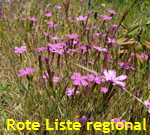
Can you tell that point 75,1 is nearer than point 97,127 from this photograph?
No

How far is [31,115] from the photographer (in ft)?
4.58

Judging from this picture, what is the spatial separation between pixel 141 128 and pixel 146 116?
0.07 m

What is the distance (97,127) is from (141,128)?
207 millimetres

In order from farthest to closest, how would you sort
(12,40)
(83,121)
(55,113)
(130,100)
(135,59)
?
(12,40) → (135,59) → (130,100) → (55,113) → (83,121)

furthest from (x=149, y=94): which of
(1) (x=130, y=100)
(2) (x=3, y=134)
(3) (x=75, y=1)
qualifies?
(3) (x=75, y=1)

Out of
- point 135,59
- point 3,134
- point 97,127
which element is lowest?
point 3,134

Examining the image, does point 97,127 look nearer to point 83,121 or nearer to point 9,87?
point 83,121

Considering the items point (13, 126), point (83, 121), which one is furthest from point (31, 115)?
point (83, 121)

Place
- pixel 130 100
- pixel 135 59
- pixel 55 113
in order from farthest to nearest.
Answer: pixel 135 59 → pixel 130 100 → pixel 55 113

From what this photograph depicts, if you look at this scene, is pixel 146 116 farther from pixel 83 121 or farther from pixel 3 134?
pixel 3 134

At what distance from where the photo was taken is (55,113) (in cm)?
130

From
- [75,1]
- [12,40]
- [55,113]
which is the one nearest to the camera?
[55,113]

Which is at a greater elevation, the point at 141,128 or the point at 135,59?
the point at 135,59

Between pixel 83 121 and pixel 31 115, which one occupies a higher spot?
pixel 83 121
